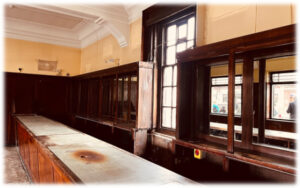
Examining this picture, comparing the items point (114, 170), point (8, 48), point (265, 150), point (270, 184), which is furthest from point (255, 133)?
point (8, 48)

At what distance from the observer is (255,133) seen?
2.26 m

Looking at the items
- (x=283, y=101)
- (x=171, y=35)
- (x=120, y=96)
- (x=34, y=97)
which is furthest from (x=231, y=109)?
(x=34, y=97)

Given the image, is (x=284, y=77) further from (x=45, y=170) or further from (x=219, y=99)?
(x=45, y=170)

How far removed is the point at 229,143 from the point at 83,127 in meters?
5.25

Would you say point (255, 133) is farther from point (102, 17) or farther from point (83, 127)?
point (83, 127)

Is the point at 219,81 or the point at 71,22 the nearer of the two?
the point at 219,81

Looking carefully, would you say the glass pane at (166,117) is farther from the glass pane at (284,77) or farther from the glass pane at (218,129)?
the glass pane at (284,77)

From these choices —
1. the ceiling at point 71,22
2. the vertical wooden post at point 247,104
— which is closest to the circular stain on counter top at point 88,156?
the vertical wooden post at point 247,104

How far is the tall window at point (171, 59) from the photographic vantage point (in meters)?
3.41

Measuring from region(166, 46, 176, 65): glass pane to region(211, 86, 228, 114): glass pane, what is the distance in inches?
43.3

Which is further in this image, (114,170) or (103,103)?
(103,103)

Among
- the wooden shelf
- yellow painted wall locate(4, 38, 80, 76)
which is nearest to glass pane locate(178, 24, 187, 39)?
the wooden shelf

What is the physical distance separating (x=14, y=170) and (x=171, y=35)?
13.0 feet

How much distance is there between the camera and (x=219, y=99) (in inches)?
106
